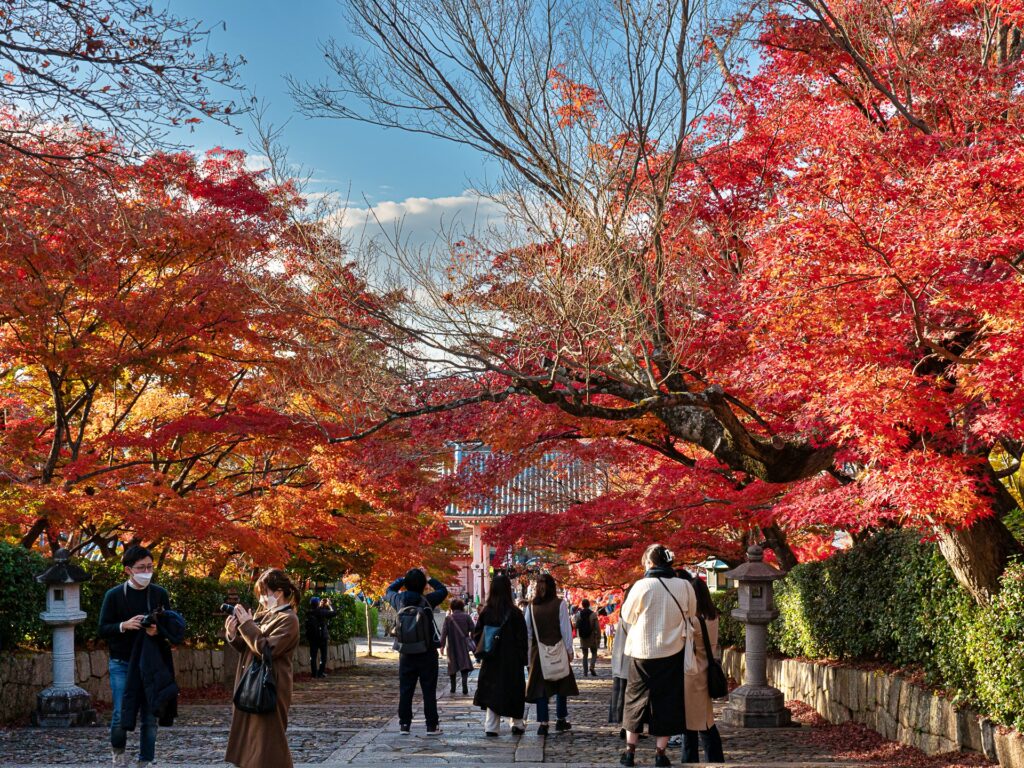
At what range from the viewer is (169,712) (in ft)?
23.5

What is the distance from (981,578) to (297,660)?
1760 cm

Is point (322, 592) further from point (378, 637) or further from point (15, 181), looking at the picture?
point (378, 637)

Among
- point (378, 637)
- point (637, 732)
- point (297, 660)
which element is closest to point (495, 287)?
point (637, 732)

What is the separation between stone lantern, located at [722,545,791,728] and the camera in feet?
35.5

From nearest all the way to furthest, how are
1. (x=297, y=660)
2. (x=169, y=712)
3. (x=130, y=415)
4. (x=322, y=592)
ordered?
(x=169, y=712) < (x=130, y=415) < (x=297, y=660) < (x=322, y=592)

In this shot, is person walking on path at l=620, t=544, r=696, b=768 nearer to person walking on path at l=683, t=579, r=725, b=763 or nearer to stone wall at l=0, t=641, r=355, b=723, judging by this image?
person walking on path at l=683, t=579, r=725, b=763

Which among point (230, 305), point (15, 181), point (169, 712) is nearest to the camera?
point (169, 712)

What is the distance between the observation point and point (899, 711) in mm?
9086

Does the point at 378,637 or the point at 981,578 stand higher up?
the point at 981,578

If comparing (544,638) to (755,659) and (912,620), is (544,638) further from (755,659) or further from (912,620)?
(912,620)

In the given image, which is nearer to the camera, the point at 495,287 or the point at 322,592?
the point at 495,287

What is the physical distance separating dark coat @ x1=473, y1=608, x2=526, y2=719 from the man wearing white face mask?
3.32 metres

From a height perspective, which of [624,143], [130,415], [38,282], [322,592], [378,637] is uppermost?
[624,143]

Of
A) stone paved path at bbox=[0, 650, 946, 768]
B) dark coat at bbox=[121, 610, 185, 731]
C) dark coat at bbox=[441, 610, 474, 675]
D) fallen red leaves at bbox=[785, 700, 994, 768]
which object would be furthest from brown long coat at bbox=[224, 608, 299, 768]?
dark coat at bbox=[441, 610, 474, 675]
